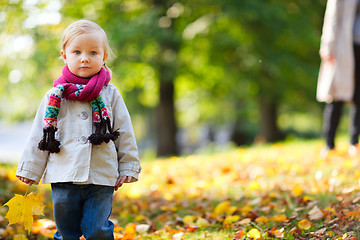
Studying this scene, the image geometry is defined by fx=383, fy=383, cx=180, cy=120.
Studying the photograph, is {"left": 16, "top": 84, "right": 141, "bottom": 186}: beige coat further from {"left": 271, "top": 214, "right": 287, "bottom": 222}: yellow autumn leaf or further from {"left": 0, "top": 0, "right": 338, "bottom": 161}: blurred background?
{"left": 0, "top": 0, "right": 338, "bottom": 161}: blurred background

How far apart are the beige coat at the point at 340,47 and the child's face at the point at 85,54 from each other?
3.31 metres

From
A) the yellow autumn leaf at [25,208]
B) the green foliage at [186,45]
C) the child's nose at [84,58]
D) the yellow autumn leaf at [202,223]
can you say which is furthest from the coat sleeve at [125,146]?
the green foliage at [186,45]

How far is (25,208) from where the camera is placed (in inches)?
100

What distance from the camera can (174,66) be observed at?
9312 mm

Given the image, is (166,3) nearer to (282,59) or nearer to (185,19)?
(185,19)

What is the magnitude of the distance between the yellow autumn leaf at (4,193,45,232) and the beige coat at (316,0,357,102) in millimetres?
3745

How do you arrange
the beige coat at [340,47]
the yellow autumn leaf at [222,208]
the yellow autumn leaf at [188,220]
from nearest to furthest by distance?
the yellow autumn leaf at [188,220] < the yellow autumn leaf at [222,208] < the beige coat at [340,47]

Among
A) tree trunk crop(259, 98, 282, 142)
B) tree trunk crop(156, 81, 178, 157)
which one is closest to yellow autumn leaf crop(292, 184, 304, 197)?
tree trunk crop(156, 81, 178, 157)

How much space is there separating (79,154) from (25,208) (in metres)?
0.61

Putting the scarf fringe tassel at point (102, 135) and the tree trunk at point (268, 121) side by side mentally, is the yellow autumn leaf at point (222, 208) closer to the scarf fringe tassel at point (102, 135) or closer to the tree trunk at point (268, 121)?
the scarf fringe tassel at point (102, 135)

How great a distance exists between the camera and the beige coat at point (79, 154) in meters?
2.32

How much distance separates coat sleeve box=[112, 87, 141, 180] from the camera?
2461mm

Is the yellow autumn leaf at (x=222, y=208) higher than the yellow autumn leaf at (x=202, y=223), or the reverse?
the yellow autumn leaf at (x=222, y=208)

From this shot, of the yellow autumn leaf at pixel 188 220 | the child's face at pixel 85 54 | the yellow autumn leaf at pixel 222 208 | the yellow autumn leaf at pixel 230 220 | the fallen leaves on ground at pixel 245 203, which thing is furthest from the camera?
the yellow autumn leaf at pixel 222 208
